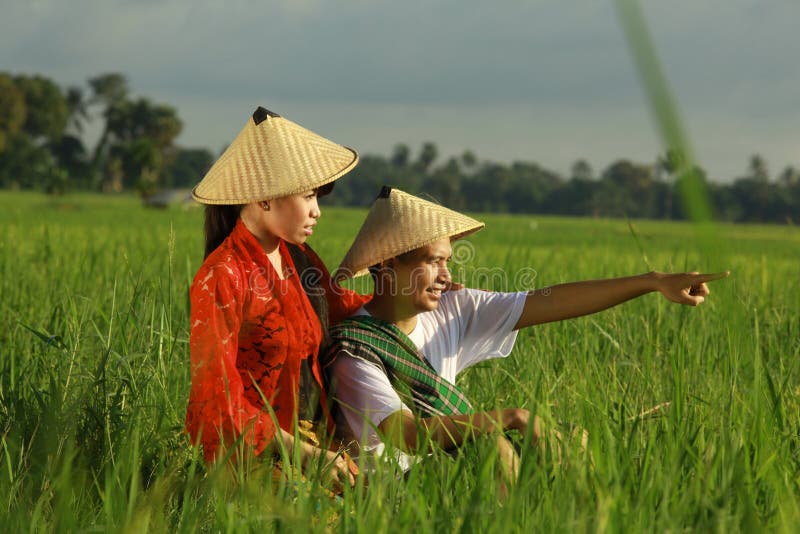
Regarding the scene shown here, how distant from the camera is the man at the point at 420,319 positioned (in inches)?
73.8

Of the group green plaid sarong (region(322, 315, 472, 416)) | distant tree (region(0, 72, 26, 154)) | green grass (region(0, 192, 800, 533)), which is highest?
distant tree (region(0, 72, 26, 154))

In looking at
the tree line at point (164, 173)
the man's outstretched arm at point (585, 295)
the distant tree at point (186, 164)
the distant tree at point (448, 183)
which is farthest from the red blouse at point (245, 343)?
the distant tree at point (186, 164)

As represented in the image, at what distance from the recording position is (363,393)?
188 cm

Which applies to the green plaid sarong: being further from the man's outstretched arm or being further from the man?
the man's outstretched arm

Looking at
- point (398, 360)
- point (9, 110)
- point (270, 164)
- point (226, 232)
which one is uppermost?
point (9, 110)

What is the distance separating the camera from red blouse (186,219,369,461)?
1782 mm

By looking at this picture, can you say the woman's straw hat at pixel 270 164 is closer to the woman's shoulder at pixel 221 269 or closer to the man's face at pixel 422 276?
the woman's shoulder at pixel 221 269

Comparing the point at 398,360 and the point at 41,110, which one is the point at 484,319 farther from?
the point at 41,110

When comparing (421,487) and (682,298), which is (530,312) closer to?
(682,298)

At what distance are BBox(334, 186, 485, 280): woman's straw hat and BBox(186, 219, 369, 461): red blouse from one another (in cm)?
16

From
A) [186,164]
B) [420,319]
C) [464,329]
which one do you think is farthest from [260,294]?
[186,164]

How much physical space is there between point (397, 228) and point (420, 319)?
250mm

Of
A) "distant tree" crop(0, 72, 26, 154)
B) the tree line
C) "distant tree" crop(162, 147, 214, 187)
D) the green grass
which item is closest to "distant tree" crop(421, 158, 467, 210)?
the tree line

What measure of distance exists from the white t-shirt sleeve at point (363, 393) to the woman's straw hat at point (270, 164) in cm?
40
